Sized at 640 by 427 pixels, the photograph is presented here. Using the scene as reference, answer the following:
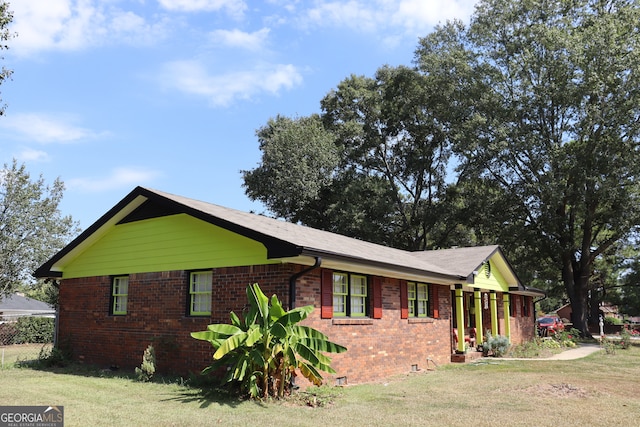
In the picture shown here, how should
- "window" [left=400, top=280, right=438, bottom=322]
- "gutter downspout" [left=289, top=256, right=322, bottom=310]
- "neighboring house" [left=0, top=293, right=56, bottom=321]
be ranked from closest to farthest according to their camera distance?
1. "gutter downspout" [left=289, top=256, right=322, bottom=310]
2. "window" [left=400, top=280, right=438, bottom=322]
3. "neighboring house" [left=0, top=293, right=56, bottom=321]

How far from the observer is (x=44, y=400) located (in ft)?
30.9

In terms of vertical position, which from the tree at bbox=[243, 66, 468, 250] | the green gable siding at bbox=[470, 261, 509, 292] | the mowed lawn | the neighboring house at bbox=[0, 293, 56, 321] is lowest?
the mowed lawn

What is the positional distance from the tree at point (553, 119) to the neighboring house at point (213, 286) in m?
16.1

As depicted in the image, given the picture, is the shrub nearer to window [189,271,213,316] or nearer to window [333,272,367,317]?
window [189,271,213,316]

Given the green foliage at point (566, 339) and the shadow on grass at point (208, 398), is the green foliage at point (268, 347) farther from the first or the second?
the green foliage at point (566, 339)

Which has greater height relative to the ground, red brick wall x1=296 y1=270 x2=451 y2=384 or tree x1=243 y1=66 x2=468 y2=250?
tree x1=243 y1=66 x2=468 y2=250

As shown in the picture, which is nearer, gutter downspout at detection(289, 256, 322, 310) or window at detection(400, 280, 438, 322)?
gutter downspout at detection(289, 256, 322, 310)

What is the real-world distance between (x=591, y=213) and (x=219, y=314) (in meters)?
27.3

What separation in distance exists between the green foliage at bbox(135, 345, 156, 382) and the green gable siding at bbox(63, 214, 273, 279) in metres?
2.22

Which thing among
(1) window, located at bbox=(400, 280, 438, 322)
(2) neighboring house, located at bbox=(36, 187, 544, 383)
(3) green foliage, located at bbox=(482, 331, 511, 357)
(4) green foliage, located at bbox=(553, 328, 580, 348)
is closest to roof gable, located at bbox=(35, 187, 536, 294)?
(2) neighboring house, located at bbox=(36, 187, 544, 383)

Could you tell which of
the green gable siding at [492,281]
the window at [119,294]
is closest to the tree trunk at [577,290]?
the green gable siding at [492,281]

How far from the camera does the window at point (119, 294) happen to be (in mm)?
14727

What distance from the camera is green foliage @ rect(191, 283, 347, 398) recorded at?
9.28 m

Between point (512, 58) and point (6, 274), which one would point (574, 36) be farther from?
point (6, 274)
